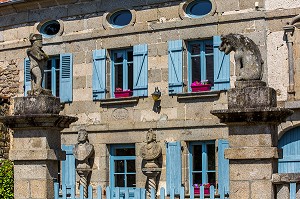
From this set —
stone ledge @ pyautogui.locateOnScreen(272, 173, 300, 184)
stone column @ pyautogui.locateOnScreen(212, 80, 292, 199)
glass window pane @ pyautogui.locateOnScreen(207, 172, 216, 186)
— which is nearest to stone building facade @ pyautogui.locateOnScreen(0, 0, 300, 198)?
glass window pane @ pyautogui.locateOnScreen(207, 172, 216, 186)

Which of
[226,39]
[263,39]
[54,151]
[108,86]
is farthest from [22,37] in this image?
[226,39]

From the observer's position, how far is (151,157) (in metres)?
18.4

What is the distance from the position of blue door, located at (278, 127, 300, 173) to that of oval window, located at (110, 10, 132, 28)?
213 inches

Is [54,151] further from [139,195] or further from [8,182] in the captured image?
[8,182]

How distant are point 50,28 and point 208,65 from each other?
206 inches

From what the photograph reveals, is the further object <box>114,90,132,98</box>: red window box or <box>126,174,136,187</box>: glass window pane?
<box>114,90,132,98</box>: red window box

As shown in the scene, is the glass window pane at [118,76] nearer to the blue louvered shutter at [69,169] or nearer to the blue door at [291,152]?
the blue louvered shutter at [69,169]

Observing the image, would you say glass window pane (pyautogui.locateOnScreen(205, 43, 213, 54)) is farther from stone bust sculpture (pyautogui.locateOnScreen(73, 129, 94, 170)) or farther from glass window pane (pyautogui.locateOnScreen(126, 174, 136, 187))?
stone bust sculpture (pyautogui.locateOnScreen(73, 129, 94, 170))

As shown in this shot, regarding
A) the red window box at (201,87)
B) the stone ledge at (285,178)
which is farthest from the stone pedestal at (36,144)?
the red window box at (201,87)

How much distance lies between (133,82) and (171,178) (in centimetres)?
279

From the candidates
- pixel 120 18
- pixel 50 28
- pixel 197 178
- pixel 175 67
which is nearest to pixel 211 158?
pixel 197 178

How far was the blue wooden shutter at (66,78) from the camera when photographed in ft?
65.9

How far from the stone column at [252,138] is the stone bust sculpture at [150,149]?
8675 mm

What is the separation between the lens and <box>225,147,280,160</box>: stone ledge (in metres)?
9.46
